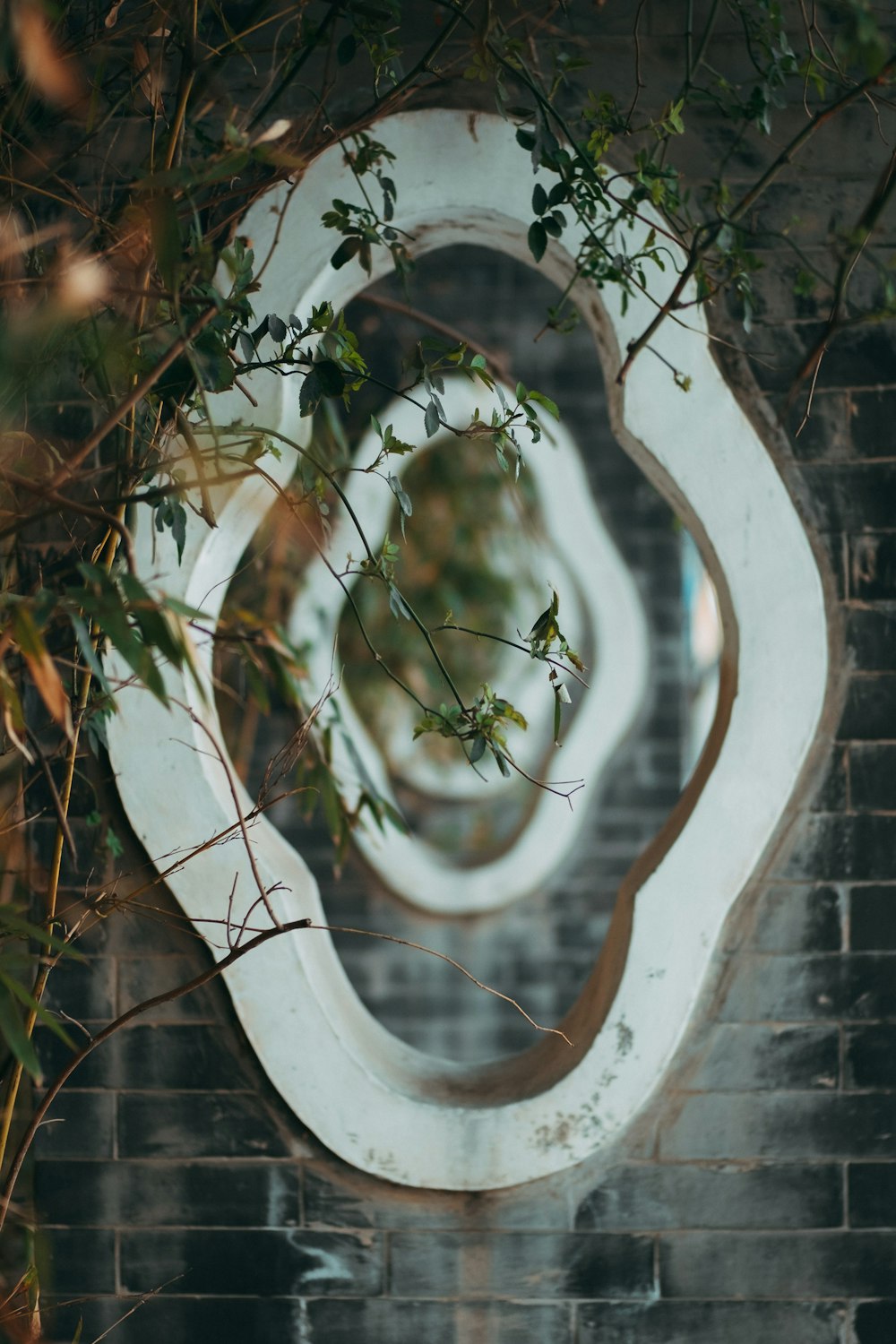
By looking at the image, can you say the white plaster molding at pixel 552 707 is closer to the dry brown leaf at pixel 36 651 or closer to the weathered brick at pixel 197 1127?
the weathered brick at pixel 197 1127

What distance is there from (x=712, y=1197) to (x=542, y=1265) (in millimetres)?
248

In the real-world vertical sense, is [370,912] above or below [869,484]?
below

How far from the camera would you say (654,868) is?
70.0 inches

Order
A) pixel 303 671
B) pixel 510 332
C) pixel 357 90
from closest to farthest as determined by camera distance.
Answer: pixel 303 671
pixel 357 90
pixel 510 332

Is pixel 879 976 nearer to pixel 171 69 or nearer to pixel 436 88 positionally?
pixel 436 88

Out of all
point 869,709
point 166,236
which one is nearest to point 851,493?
point 869,709

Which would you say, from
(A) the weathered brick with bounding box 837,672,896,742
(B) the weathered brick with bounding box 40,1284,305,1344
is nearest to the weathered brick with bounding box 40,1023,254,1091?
(B) the weathered brick with bounding box 40,1284,305,1344

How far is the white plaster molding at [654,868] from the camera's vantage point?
176cm

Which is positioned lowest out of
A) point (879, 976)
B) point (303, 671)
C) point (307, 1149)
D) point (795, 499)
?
point (307, 1149)

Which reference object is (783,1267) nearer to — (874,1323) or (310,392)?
(874,1323)

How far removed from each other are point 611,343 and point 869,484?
0.40 meters

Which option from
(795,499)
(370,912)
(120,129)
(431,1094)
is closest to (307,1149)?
(431,1094)

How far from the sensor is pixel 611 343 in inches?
70.9

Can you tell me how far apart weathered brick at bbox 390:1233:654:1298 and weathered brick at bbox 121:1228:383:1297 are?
0.10 m
